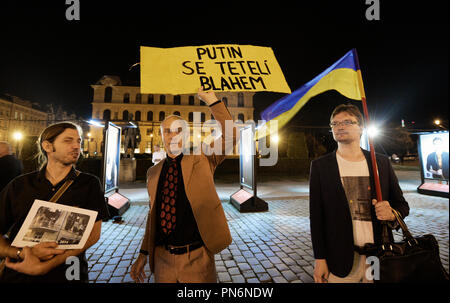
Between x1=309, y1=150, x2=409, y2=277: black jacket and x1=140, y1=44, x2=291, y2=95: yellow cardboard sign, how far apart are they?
114 cm

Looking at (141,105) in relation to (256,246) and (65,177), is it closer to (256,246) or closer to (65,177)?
(256,246)

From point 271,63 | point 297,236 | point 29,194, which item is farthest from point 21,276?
point 297,236

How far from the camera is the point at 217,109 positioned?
1960mm

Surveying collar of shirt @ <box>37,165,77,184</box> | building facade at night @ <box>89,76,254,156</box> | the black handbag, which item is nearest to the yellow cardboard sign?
collar of shirt @ <box>37,165,77,184</box>

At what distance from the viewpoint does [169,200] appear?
1949 mm

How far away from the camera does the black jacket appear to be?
1.77m

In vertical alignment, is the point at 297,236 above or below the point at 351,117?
below

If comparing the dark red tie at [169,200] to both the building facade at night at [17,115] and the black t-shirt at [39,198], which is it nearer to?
the black t-shirt at [39,198]

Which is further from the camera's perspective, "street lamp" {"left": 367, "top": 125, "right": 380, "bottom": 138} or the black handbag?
"street lamp" {"left": 367, "top": 125, "right": 380, "bottom": 138}

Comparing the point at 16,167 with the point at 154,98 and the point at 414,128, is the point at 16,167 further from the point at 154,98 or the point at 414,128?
the point at 154,98

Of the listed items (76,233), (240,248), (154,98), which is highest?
(154,98)

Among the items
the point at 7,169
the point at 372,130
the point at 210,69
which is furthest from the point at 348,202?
the point at 7,169

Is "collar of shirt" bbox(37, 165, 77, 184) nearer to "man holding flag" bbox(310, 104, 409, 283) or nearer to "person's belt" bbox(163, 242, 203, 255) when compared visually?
"person's belt" bbox(163, 242, 203, 255)
